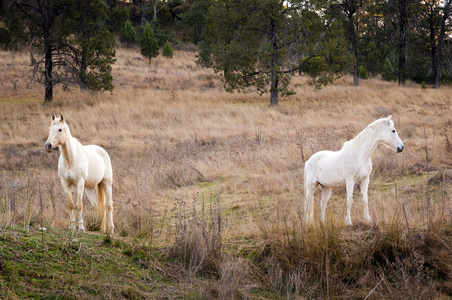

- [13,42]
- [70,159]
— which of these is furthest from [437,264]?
[13,42]

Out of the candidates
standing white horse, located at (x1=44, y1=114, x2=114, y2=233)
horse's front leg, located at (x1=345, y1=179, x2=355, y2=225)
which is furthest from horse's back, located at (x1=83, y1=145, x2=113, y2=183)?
horse's front leg, located at (x1=345, y1=179, x2=355, y2=225)

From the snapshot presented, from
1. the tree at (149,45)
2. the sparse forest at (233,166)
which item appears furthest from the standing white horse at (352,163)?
the tree at (149,45)

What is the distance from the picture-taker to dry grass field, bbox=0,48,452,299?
488 centimetres

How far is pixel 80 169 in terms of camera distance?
22.7 ft

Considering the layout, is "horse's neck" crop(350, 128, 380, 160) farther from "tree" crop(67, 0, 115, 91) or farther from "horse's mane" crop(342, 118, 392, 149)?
"tree" crop(67, 0, 115, 91)

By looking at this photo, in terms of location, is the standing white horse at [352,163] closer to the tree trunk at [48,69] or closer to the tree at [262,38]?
the tree at [262,38]

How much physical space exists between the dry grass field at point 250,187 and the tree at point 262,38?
1.85m

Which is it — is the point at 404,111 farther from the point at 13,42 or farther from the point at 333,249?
the point at 13,42

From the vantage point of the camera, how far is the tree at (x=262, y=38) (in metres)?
23.4

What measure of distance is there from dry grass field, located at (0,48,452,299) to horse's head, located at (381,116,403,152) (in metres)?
0.91

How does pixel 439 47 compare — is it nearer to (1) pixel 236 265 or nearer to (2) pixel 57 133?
(2) pixel 57 133

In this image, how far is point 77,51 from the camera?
23.4m

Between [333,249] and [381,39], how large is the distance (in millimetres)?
35262

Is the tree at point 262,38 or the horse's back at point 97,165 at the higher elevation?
the tree at point 262,38
